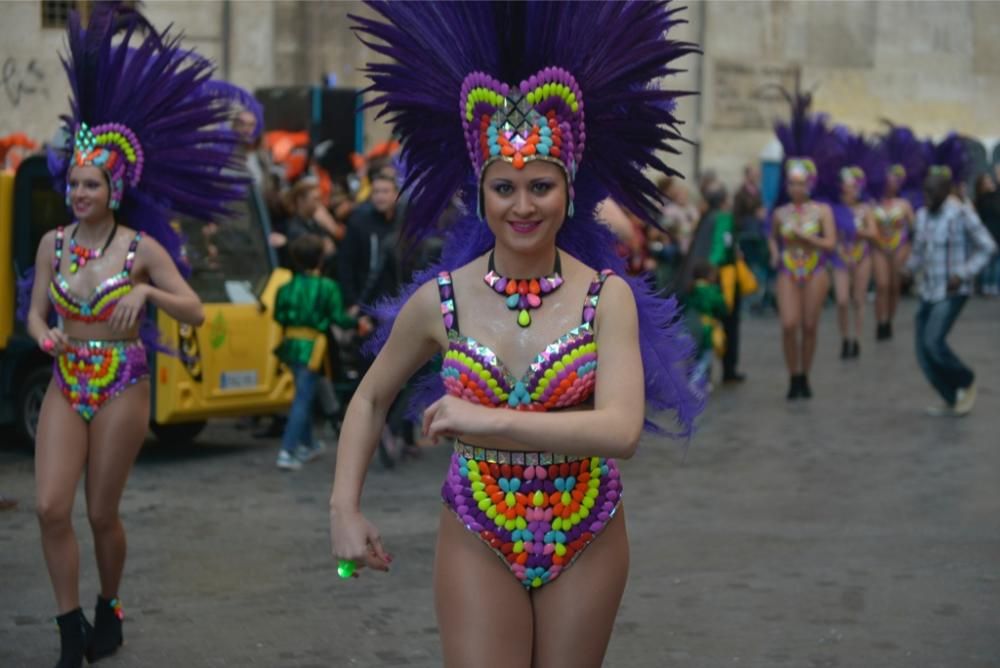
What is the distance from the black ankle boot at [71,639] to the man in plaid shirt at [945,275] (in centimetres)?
922

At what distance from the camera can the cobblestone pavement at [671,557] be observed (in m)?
7.11

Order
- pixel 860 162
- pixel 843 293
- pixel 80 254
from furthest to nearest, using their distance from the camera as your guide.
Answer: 1. pixel 860 162
2. pixel 843 293
3. pixel 80 254

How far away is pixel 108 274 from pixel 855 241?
1397 cm

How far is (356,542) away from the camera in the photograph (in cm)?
418

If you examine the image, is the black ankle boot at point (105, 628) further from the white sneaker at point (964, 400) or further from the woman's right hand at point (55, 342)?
the white sneaker at point (964, 400)

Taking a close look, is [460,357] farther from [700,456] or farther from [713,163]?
[713,163]

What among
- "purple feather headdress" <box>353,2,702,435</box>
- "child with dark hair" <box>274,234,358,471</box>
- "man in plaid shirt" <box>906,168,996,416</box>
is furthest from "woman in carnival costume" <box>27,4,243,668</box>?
"man in plaid shirt" <box>906,168,996,416</box>

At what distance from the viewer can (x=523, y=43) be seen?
4371 millimetres

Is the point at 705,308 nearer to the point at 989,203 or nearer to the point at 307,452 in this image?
the point at 307,452

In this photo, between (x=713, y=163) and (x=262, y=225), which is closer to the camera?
(x=262, y=225)

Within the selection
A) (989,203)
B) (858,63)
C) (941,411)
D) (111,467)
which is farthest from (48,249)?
(858,63)

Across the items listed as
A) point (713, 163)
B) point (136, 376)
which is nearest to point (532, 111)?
point (136, 376)

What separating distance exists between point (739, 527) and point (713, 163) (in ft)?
75.1

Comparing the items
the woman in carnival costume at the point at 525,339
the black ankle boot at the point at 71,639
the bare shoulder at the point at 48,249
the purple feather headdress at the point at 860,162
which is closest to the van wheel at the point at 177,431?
the bare shoulder at the point at 48,249
